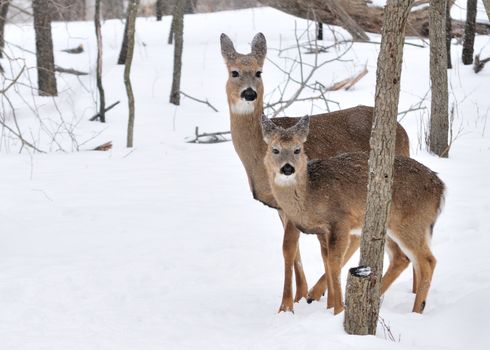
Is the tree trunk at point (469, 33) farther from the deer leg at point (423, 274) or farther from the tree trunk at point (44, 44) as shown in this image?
the deer leg at point (423, 274)

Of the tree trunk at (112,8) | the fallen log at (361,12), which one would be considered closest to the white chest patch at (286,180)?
the fallen log at (361,12)

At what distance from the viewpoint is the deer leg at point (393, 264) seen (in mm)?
6594

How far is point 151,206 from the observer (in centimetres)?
974

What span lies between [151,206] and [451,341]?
5318 mm

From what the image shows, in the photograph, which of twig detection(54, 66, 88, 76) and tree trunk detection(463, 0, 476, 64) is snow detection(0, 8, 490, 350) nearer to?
tree trunk detection(463, 0, 476, 64)

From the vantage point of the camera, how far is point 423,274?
6164 millimetres

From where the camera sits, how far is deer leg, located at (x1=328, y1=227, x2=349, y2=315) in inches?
243

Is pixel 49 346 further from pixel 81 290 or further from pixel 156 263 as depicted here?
pixel 156 263

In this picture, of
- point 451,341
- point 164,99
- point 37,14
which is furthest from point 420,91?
point 451,341

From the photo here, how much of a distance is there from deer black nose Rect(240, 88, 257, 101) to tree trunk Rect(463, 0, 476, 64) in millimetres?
8960

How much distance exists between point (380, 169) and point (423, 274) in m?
1.58

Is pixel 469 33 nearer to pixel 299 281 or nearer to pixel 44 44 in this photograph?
pixel 44 44

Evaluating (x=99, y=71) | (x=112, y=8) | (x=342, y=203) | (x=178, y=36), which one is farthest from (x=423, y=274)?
(x=112, y=8)

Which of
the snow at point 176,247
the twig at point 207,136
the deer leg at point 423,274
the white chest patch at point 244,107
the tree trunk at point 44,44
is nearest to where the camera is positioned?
the snow at point 176,247
